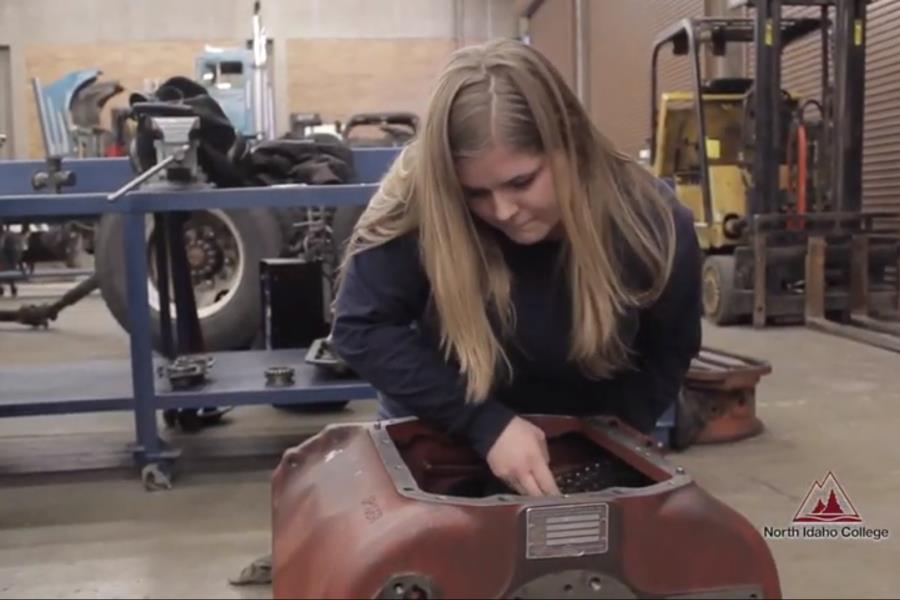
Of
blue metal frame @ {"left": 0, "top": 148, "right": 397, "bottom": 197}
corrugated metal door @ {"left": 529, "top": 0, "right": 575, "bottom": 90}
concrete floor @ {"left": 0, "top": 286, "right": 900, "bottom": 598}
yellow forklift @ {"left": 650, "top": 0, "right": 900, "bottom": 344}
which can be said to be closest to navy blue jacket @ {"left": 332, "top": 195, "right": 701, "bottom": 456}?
concrete floor @ {"left": 0, "top": 286, "right": 900, "bottom": 598}

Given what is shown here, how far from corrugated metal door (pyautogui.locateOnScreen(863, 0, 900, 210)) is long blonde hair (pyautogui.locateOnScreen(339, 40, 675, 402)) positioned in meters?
4.23

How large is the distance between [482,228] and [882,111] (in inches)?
178

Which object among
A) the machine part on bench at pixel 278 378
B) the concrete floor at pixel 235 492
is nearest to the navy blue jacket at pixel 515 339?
the concrete floor at pixel 235 492

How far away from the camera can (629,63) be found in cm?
927

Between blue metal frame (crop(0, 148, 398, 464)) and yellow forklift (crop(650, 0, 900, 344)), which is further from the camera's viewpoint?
yellow forklift (crop(650, 0, 900, 344))

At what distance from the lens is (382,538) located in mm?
1119

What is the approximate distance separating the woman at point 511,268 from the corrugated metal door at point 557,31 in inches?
367

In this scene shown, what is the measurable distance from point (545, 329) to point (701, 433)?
1.40 meters

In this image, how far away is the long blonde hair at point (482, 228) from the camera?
1.28m

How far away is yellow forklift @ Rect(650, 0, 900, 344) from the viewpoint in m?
4.80

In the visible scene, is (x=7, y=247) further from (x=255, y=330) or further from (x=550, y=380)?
(x=550, y=380)

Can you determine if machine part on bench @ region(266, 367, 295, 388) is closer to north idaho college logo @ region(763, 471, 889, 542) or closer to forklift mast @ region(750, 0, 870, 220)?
north idaho college logo @ region(763, 471, 889, 542)

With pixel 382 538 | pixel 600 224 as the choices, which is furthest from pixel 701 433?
pixel 382 538

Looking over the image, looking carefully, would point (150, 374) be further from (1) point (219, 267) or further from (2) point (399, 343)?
(2) point (399, 343)
